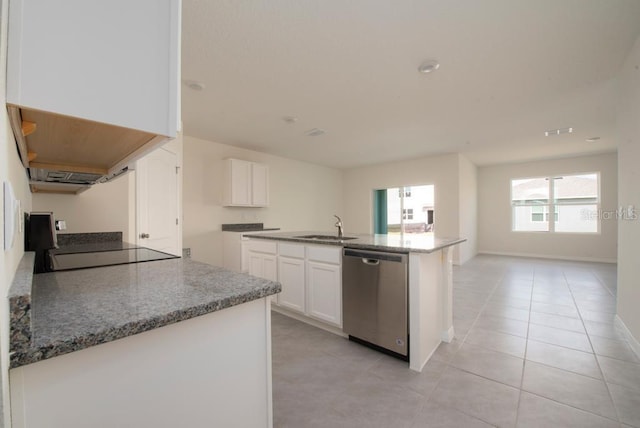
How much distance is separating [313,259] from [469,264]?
4835 mm

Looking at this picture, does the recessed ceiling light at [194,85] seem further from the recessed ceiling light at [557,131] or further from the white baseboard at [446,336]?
the recessed ceiling light at [557,131]

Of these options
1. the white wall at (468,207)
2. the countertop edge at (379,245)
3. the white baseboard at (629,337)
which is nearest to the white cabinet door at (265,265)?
the countertop edge at (379,245)

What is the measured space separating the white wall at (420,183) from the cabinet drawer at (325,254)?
168 inches

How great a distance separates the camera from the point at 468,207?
661 centimetres

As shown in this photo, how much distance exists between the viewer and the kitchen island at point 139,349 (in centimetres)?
57

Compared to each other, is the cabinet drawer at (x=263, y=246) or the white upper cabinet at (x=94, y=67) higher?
the white upper cabinet at (x=94, y=67)

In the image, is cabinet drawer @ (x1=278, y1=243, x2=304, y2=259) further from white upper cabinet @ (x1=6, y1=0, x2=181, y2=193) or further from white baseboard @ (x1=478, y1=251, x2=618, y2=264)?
white baseboard @ (x1=478, y1=251, x2=618, y2=264)

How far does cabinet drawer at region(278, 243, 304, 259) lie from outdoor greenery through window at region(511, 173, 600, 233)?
6.89 meters

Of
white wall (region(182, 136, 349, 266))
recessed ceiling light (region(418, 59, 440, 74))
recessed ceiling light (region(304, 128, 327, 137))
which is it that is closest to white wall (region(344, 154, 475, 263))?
white wall (region(182, 136, 349, 266))

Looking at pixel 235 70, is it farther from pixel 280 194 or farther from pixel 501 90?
pixel 280 194

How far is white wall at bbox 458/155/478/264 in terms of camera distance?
5.95 metres

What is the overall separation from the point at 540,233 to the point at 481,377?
666 cm

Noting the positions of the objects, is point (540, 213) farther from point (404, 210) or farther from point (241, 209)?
point (241, 209)

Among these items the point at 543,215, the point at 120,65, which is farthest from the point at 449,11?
the point at 543,215
